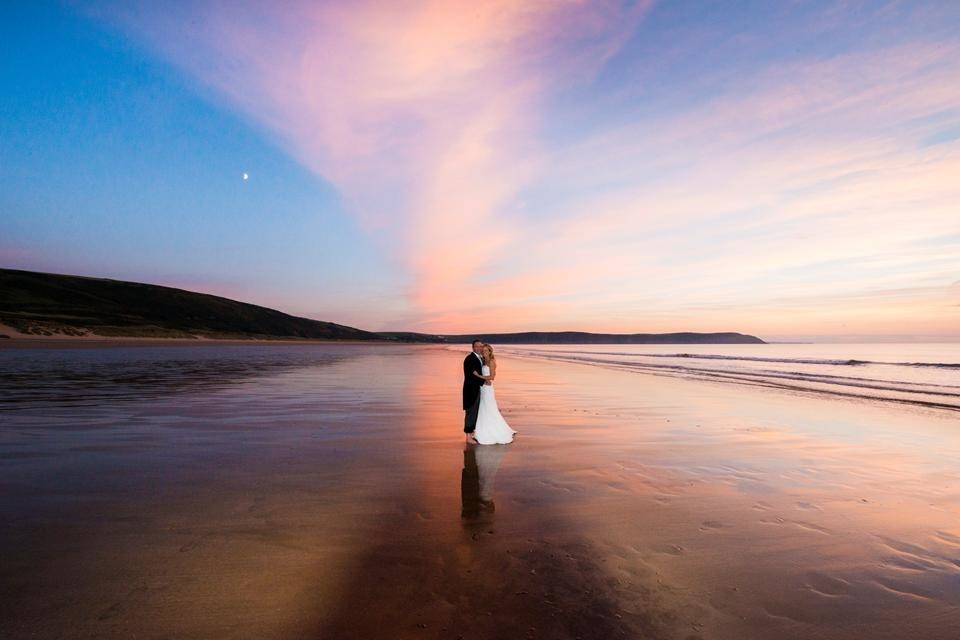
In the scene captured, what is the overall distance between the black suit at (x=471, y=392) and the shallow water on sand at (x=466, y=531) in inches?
22.1

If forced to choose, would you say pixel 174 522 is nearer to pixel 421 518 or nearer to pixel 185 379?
pixel 421 518

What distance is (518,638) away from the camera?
11.4ft

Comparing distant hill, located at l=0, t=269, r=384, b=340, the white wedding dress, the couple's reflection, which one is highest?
distant hill, located at l=0, t=269, r=384, b=340

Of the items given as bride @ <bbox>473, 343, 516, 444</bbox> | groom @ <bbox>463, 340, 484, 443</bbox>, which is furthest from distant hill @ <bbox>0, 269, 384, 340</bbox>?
bride @ <bbox>473, 343, 516, 444</bbox>

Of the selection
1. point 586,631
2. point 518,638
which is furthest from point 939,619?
point 518,638

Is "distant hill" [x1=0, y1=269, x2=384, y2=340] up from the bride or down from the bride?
up

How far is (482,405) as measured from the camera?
11.1 m

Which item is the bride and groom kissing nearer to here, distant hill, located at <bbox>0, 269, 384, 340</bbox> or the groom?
the groom

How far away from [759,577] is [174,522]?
6.21m

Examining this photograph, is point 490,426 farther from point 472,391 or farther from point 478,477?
point 478,477

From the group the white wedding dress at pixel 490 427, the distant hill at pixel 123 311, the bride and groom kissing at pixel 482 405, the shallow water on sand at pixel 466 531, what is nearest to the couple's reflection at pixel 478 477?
the shallow water on sand at pixel 466 531

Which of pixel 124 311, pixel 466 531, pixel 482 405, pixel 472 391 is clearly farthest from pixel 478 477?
pixel 124 311

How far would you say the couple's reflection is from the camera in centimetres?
639

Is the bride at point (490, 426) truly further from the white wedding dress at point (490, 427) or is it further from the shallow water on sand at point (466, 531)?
the shallow water on sand at point (466, 531)
